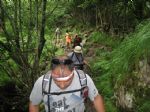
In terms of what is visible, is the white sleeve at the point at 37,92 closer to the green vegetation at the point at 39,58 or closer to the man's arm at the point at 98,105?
the man's arm at the point at 98,105

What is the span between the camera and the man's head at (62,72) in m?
3.65

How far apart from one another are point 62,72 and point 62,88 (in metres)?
0.18

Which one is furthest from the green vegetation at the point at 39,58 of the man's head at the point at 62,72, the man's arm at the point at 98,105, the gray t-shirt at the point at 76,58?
the man's head at the point at 62,72

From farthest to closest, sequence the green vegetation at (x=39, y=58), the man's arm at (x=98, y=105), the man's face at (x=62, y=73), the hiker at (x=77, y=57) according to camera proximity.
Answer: the hiker at (x=77, y=57) < the green vegetation at (x=39, y=58) < the man's arm at (x=98, y=105) < the man's face at (x=62, y=73)

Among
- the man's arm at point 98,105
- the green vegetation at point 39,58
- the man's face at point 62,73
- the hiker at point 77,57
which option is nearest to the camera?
the man's face at point 62,73

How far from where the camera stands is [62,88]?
366cm

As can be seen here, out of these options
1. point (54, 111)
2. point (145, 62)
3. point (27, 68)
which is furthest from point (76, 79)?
point (27, 68)

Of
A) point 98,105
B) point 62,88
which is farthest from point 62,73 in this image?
point 98,105

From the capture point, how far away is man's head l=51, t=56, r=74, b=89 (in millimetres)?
3648

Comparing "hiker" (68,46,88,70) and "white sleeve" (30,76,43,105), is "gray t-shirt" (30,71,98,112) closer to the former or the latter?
"white sleeve" (30,76,43,105)

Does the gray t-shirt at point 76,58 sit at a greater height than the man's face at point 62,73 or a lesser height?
lesser

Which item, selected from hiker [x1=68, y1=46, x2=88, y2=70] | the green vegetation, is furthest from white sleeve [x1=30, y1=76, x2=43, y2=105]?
hiker [x1=68, y1=46, x2=88, y2=70]

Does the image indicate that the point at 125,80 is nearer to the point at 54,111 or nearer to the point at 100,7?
the point at 54,111

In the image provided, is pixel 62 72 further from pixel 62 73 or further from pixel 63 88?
pixel 63 88
